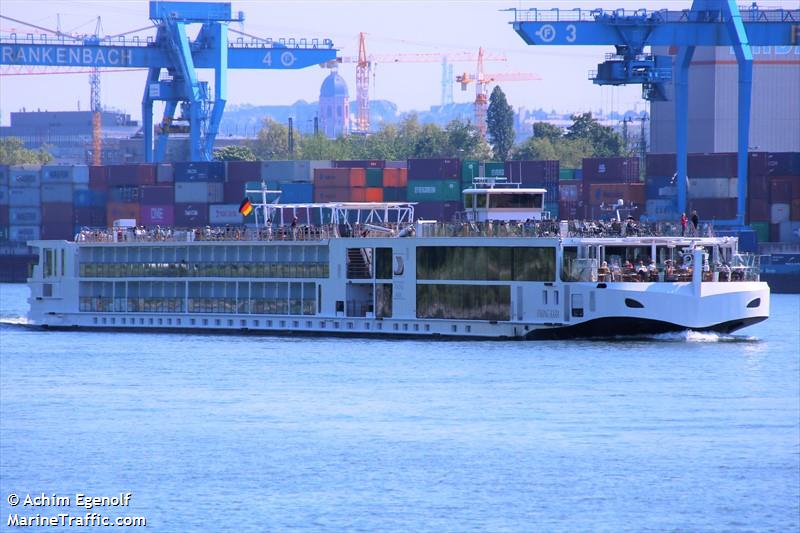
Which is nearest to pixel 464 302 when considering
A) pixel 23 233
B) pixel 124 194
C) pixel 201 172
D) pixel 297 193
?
pixel 297 193

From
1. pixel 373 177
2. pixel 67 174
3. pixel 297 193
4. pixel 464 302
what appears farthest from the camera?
pixel 67 174

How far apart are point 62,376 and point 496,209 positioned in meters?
19.5

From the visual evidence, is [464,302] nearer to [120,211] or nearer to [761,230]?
[761,230]

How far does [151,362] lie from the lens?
208ft

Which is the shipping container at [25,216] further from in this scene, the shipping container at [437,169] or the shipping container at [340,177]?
the shipping container at [437,169]

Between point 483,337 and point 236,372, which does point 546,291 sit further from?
point 236,372

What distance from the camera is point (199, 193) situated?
4919 inches

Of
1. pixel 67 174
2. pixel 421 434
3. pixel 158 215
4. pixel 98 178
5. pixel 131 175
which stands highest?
pixel 67 174

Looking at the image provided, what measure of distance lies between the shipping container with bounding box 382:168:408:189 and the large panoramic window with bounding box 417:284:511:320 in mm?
55580

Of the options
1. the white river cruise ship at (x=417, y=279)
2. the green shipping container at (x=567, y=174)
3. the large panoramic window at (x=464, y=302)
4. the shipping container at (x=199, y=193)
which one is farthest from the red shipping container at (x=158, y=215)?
the large panoramic window at (x=464, y=302)

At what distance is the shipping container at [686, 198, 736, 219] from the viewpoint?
114 meters

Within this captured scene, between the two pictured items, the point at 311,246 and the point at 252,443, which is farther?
the point at 311,246

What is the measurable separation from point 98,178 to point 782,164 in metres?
51.9

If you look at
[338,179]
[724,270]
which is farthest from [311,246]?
[338,179]
